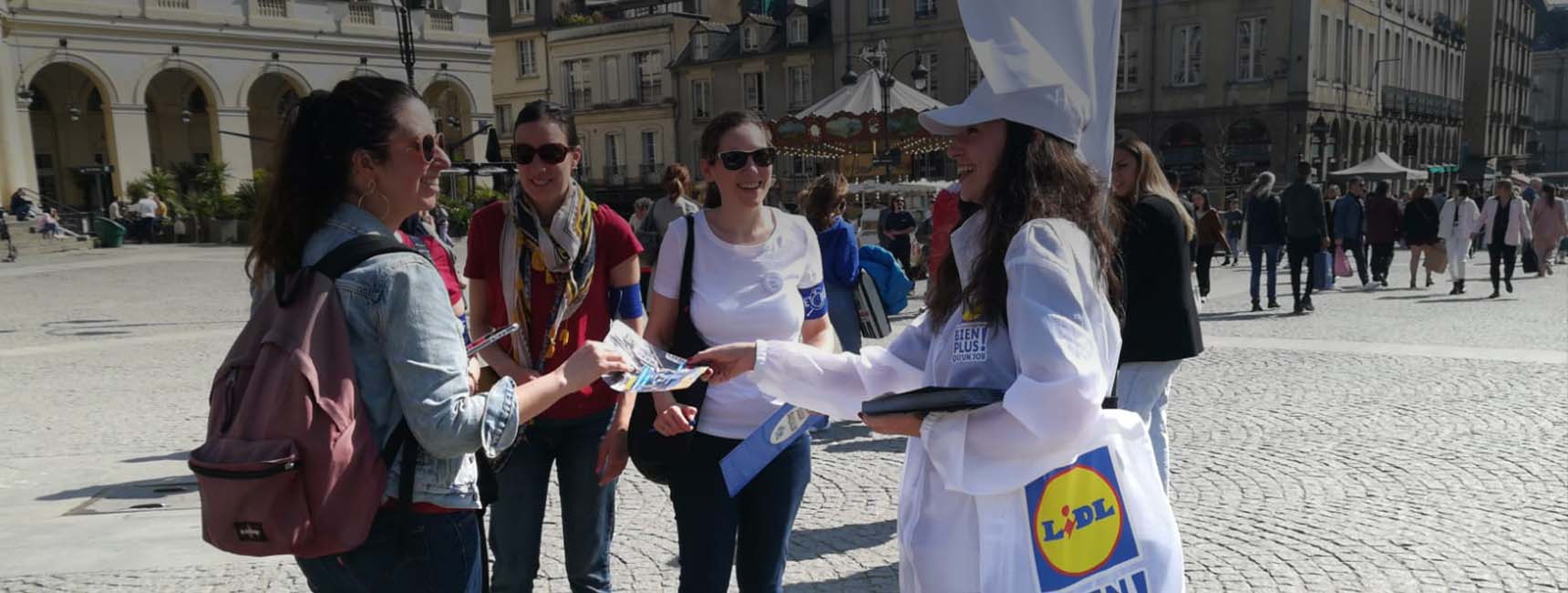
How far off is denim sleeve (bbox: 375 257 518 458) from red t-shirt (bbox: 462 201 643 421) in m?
1.07

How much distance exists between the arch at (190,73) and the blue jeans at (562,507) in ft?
117

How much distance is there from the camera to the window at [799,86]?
44.6 meters

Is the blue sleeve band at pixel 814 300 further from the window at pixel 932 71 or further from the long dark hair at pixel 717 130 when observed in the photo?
the window at pixel 932 71

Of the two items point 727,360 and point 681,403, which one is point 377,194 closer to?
point 727,360

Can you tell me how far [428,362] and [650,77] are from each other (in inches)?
1939

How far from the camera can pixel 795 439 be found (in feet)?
9.39

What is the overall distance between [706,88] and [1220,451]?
43349 millimetres

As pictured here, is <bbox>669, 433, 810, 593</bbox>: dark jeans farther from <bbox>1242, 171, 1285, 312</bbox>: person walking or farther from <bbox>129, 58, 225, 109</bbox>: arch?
<bbox>129, 58, 225, 109</bbox>: arch

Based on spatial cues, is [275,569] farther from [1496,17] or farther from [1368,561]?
[1496,17]

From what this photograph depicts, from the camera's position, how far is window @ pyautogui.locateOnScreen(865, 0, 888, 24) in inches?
1679

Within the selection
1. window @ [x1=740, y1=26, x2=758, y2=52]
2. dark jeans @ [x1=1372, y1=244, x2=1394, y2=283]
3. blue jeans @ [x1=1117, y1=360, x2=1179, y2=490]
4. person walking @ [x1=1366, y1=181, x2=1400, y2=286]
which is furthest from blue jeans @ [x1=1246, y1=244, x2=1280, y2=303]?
window @ [x1=740, y1=26, x2=758, y2=52]

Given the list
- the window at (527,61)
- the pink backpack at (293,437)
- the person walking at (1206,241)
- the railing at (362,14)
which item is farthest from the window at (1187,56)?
the pink backpack at (293,437)

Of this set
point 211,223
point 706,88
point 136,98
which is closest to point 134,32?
point 136,98

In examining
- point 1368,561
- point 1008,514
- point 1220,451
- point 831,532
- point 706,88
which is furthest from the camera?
point 706,88
